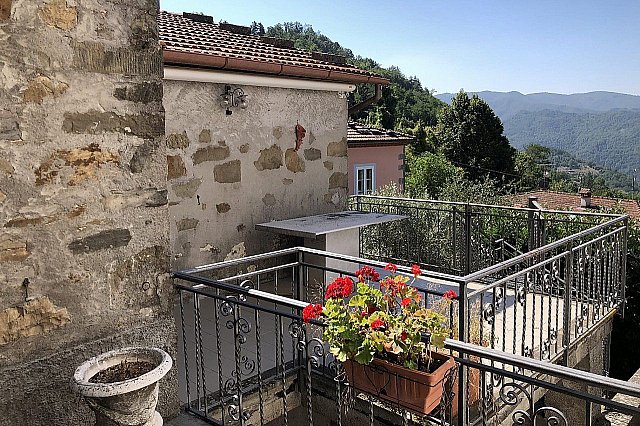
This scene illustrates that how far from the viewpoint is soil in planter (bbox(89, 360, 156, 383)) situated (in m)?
2.67

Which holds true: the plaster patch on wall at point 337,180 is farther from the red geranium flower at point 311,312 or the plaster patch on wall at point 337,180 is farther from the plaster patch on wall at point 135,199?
the red geranium flower at point 311,312

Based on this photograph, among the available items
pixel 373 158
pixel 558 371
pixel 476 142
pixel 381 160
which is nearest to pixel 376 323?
pixel 558 371

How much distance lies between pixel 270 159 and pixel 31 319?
13.0ft

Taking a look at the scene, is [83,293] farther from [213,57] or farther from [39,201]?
[213,57]

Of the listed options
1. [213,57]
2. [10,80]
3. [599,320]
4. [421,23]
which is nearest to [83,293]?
[10,80]

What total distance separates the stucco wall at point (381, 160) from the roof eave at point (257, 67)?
34.1 feet

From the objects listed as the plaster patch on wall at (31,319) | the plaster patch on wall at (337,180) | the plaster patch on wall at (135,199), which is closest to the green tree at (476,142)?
the plaster patch on wall at (337,180)

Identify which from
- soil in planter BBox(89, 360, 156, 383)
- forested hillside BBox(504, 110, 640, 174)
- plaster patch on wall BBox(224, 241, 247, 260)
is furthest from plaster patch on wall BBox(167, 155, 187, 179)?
forested hillside BBox(504, 110, 640, 174)

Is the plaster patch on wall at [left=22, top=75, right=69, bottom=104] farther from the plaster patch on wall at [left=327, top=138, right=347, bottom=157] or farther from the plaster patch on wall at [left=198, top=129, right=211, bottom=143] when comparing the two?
the plaster patch on wall at [left=327, top=138, right=347, bottom=157]

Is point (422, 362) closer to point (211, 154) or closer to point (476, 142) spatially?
point (211, 154)

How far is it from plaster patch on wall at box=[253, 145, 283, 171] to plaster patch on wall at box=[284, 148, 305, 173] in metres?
0.12

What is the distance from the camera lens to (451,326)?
3.86 meters

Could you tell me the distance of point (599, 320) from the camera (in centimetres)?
582

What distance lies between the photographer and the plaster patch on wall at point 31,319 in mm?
2584
